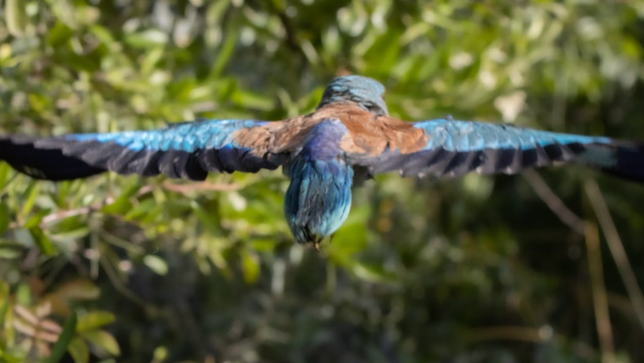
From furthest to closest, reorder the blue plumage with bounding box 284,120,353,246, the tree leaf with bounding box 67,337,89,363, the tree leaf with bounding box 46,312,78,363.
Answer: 1. the tree leaf with bounding box 67,337,89,363
2. the tree leaf with bounding box 46,312,78,363
3. the blue plumage with bounding box 284,120,353,246

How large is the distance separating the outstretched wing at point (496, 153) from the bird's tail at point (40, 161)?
0.51 meters

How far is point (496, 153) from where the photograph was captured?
1597 mm

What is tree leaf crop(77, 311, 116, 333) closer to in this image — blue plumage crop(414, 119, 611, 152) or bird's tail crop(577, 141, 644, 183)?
blue plumage crop(414, 119, 611, 152)

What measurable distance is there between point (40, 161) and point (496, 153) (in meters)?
0.83

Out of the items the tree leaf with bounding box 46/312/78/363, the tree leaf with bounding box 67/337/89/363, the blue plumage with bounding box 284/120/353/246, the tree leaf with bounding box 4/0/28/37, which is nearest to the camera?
the blue plumage with bounding box 284/120/353/246

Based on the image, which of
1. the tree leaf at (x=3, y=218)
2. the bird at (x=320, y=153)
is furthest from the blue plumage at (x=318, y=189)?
the tree leaf at (x=3, y=218)

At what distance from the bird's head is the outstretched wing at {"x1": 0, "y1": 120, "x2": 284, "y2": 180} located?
22 centimetres

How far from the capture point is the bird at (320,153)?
5.01 ft

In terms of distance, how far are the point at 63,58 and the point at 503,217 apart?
229 centimetres

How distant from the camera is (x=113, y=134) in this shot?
174 centimetres

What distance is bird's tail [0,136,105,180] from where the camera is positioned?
1551 mm

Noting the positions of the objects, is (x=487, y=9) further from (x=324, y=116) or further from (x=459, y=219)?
(x=459, y=219)

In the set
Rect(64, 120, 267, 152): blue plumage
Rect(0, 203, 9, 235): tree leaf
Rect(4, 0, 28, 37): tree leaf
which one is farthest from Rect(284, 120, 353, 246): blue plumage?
Rect(4, 0, 28, 37): tree leaf

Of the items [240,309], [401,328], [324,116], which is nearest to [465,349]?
[401,328]
